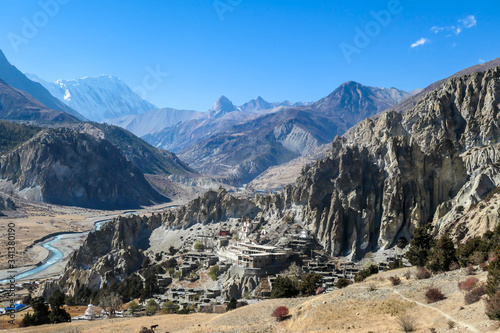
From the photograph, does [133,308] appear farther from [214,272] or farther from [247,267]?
[247,267]

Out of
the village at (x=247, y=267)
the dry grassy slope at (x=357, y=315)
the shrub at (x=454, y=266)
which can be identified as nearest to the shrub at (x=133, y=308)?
the village at (x=247, y=267)

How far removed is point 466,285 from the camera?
38.7 m

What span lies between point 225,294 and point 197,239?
4417 centimetres

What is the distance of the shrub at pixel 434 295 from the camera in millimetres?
38562

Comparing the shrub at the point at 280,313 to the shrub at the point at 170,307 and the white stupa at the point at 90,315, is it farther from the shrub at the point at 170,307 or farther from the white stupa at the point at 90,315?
the white stupa at the point at 90,315

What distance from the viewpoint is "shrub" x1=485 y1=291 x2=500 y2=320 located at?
29.8m

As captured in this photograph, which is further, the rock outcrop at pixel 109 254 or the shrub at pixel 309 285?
the rock outcrop at pixel 109 254

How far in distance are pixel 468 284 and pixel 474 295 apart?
3.43m

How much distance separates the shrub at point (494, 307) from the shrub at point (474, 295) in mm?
4137

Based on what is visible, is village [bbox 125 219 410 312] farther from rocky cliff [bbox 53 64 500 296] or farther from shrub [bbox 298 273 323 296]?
rocky cliff [bbox 53 64 500 296]

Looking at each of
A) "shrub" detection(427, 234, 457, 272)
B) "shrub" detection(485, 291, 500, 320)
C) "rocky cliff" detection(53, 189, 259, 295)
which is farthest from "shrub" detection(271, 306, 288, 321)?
"rocky cliff" detection(53, 189, 259, 295)

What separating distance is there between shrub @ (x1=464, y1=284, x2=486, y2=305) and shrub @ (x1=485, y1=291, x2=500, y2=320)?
414cm

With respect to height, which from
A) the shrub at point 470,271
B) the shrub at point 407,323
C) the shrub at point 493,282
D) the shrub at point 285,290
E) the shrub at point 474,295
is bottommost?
the shrub at point 285,290

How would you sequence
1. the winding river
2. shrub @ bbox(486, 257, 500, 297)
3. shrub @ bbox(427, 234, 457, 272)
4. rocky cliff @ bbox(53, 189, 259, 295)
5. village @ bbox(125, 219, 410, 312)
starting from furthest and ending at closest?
the winding river → rocky cliff @ bbox(53, 189, 259, 295) → village @ bbox(125, 219, 410, 312) → shrub @ bbox(427, 234, 457, 272) → shrub @ bbox(486, 257, 500, 297)
